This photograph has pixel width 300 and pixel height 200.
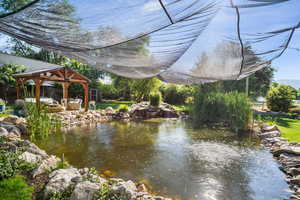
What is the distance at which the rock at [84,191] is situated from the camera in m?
1.97

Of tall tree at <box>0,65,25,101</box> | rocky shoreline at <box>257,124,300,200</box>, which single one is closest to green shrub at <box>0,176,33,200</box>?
rocky shoreline at <box>257,124,300,200</box>

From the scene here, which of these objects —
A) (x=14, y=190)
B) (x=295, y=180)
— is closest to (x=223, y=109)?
(x=295, y=180)

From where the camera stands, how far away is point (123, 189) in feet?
6.89

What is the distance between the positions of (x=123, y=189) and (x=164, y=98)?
1443 centimetres

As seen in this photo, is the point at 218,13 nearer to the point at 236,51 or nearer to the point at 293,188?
the point at 236,51

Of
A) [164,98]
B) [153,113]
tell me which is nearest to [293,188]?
[153,113]

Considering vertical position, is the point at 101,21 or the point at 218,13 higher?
the point at 218,13

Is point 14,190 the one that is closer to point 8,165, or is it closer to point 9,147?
point 8,165

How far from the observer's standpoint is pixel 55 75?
346 inches

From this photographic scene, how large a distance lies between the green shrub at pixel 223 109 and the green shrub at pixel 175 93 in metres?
7.06

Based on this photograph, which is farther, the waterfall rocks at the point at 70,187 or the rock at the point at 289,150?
the rock at the point at 289,150

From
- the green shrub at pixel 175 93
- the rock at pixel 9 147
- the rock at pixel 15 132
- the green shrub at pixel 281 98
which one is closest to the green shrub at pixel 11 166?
the rock at pixel 9 147

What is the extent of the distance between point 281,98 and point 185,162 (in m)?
9.69

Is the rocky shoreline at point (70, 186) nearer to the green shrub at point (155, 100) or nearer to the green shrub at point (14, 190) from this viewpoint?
the green shrub at point (14, 190)
